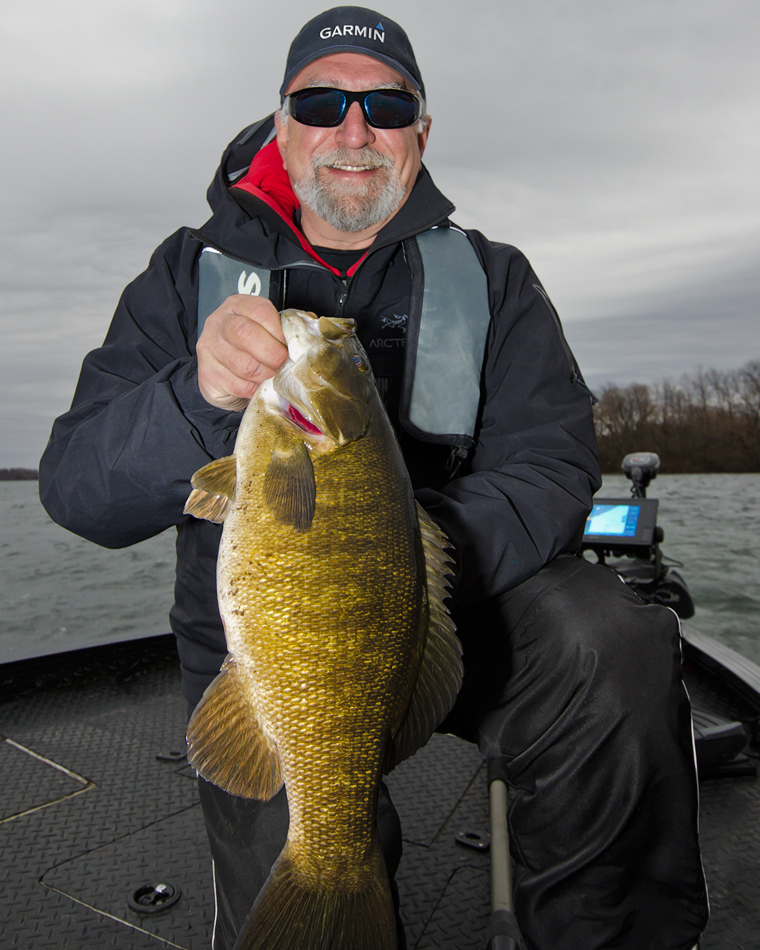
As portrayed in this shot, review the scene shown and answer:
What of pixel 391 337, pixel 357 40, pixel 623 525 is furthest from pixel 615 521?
pixel 357 40

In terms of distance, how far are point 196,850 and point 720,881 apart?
7.17 ft

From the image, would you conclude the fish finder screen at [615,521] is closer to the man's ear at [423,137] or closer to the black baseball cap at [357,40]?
the man's ear at [423,137]

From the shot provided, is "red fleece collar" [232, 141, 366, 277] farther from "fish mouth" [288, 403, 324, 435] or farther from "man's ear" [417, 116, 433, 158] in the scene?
"fish mouth" [288, 403, 324, 435]

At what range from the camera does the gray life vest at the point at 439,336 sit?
8.32 feet

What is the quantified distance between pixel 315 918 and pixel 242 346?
1.27 m

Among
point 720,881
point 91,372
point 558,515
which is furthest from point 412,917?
point 91,372

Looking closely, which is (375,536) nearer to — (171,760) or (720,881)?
(720,881)

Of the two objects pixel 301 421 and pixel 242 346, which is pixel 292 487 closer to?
pixel 301 421

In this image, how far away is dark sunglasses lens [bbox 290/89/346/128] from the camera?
299cm

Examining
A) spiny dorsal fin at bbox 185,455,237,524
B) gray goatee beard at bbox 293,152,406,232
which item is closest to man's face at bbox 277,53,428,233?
gray goatee beard at bbox 293,152,406,232

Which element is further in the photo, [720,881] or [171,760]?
[171,760]

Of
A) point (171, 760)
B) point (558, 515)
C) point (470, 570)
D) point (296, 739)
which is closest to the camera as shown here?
point (296, 739)

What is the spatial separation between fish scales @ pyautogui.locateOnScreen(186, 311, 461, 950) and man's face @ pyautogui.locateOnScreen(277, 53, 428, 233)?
1.68 m

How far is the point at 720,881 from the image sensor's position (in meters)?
2.79
